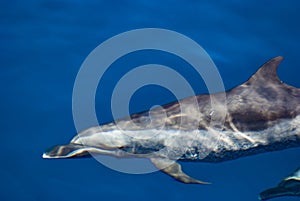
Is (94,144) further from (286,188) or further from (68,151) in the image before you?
(286,188)

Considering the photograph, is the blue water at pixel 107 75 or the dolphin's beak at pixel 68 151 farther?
the blue water at pixel 107 75

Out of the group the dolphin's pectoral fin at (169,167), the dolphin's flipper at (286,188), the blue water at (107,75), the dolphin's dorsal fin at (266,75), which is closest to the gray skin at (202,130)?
the dolphin's pectoral fin at (169,167)

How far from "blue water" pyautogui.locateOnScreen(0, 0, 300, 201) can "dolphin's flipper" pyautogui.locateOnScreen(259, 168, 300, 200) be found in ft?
6.39

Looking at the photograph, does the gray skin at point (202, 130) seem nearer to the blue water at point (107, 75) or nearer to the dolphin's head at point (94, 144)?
the dolphin's head at point (94, 144)

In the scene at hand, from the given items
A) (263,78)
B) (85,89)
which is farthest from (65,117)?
(263,78)

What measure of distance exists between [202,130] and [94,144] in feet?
6.55

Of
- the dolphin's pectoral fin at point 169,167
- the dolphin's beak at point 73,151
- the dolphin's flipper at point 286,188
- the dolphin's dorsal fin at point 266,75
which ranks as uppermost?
the dolphin's dorsal fin at point 266,75

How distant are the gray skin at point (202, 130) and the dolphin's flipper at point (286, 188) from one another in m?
0.69

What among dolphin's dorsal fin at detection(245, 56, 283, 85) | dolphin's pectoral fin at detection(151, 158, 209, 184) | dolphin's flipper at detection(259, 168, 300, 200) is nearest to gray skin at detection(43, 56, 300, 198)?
dolphin's pectoral fin at detection(151, 158, 209, 184)

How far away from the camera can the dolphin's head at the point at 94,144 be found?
23.6 feet

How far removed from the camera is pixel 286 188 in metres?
7.47

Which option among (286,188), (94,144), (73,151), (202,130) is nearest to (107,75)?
(94,144)

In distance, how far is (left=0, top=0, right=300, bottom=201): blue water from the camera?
966 centimetres

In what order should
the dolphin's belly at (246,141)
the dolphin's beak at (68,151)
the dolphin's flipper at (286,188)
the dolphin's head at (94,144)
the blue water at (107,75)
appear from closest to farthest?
the dolphin's beak at (68,151) → the dolphin's head at (94,144) → the dolphin's flipper at (286,188) → the dolphin's belly at (246,141) → the blue water at (107,75)
